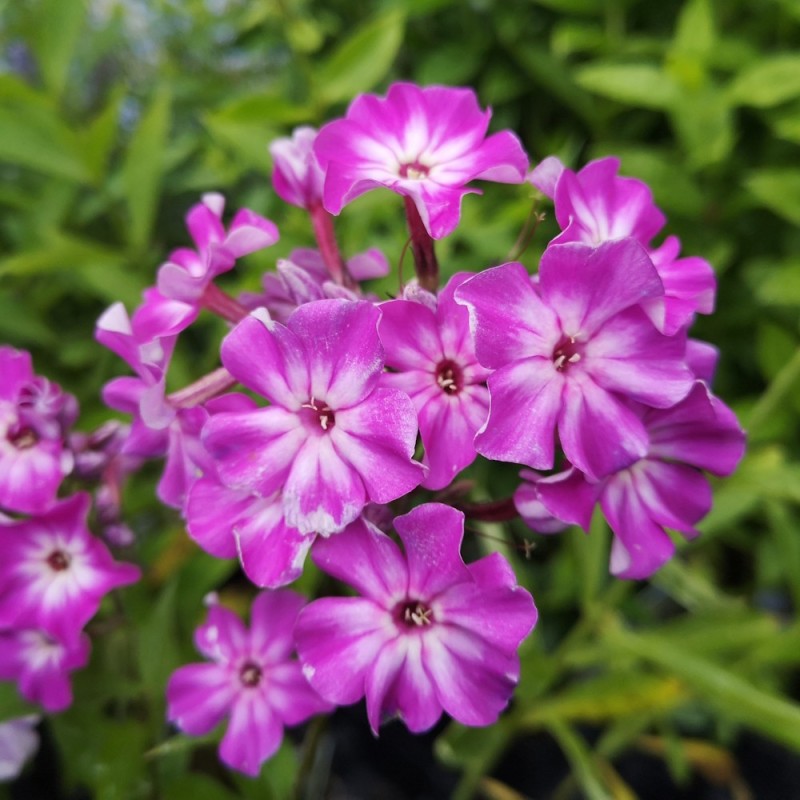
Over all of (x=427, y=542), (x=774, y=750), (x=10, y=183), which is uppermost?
(x=427, y=542)

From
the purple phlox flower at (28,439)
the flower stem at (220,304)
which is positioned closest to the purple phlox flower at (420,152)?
the flower stem at (220,304)

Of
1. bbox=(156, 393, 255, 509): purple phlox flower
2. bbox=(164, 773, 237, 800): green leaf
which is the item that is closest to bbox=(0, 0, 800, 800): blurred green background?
bbox=(164, 773, 237, 800): green leaf

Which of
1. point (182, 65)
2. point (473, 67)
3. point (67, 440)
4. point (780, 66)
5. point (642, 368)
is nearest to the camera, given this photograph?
point (642, 368)

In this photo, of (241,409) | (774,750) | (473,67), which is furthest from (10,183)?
(774,750)

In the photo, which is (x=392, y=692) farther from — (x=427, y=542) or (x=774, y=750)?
(x=774, y=750)

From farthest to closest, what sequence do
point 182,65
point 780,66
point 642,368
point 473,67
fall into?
point 182,65, point 473,67, point 780,66, point 642,368

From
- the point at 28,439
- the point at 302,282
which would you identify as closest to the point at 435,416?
the point at 302,282

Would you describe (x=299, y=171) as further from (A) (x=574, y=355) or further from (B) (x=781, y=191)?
(B) (x=781, y=191)

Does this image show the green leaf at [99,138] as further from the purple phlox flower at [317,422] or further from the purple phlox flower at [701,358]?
the purple phlox flower at [701,358]
